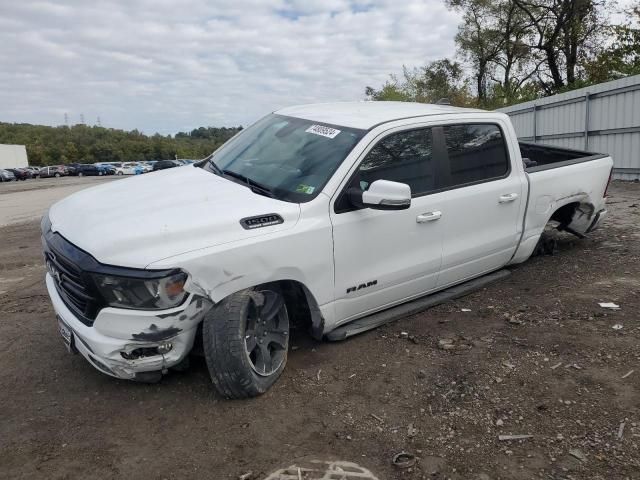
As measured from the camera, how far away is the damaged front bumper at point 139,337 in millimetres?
2848

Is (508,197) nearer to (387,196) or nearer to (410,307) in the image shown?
(410,307)

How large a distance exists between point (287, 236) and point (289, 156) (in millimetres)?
894

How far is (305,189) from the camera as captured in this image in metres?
3.51

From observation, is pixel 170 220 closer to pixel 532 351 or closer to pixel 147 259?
pixel 147 259

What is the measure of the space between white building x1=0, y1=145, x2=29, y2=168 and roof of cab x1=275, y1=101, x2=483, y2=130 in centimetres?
8311

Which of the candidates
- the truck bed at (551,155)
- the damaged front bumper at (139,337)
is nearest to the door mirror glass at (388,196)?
the damaged front bumper at (139,337)

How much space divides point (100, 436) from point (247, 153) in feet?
7.62

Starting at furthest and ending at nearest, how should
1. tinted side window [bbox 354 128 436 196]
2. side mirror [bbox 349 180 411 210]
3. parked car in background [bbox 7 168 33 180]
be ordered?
1. parked car in background [bbox 7 168 33 180]
2. tinted side window [bbox 354 128 436 196]
3. side mirror [bbox 349 180 411 210]

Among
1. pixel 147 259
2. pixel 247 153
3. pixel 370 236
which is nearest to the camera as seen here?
pixel 147 259

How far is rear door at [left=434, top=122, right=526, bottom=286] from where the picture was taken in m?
4.20

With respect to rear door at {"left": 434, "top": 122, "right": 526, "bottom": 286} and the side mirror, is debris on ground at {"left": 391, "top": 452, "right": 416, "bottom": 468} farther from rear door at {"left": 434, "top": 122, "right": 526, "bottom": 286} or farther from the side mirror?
rear door at {"left": 434, "top": 122, "right": 526, "bottom": 286}

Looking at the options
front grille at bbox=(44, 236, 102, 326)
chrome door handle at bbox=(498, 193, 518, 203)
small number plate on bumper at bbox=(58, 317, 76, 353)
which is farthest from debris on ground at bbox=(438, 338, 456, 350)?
small number plate on bumper at bbox=(58, 317, 76, 353)

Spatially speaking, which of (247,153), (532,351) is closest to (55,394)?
(247,153)

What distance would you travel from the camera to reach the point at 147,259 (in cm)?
280
